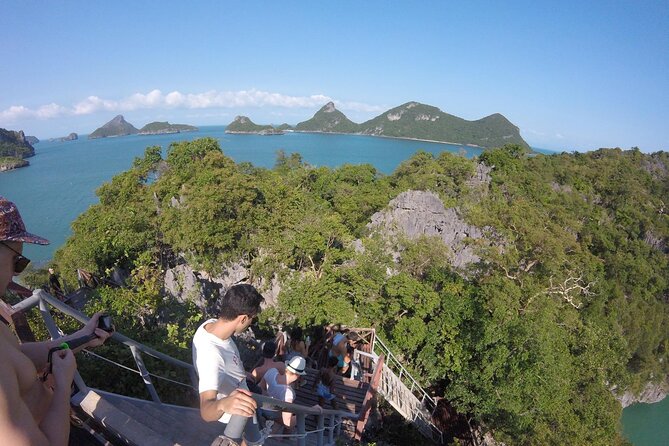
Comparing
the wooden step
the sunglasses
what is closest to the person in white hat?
the wooden step

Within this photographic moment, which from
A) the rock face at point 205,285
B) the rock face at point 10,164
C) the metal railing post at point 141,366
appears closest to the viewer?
the metal railing post at point 141,366

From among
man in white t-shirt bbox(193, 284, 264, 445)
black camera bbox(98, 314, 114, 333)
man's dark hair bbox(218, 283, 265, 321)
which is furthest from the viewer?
man's dark hair bbox(218, 283, 265, 321)

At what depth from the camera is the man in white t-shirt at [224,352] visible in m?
2.42

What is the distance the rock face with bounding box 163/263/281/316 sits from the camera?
38.8 feet

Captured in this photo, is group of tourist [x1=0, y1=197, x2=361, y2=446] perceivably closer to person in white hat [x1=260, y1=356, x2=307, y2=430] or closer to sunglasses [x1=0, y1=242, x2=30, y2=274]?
sunglasses [x1=0, y1=242, x2=30, y2=274]

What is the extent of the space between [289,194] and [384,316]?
8.23 metres

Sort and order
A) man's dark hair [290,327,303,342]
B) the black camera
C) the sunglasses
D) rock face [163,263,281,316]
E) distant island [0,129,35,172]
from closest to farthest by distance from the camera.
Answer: the sunglasses < the black camera < man's dark hair [290,327,303,342] < rock face [163,263,281,316] < distant island [0,129,35,172]

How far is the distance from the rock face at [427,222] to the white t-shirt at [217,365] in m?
17.4

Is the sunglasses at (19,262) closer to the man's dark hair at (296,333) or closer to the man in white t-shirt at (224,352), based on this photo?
the man in white t-shirt at (224,352)

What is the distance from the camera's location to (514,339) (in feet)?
37.6

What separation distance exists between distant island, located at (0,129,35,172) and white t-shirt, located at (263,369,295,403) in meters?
106

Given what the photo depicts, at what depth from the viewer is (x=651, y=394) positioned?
88.3ft

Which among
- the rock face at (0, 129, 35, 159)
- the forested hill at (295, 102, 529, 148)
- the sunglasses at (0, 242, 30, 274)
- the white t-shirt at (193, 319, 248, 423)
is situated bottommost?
the white t-shirt at (193, 319, 248, 423)

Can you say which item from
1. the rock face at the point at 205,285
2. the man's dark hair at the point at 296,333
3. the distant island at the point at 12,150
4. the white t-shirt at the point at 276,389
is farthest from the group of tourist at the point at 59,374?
the distant island at the point at 12,150
